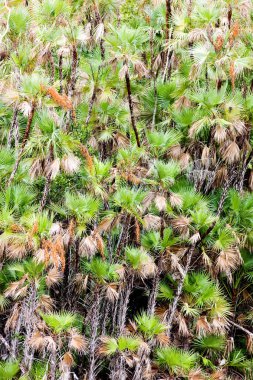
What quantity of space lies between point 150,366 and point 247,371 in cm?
198

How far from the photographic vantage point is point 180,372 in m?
7.42

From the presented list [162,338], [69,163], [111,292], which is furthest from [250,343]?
[69,163]

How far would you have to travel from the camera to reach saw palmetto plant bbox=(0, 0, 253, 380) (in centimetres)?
705

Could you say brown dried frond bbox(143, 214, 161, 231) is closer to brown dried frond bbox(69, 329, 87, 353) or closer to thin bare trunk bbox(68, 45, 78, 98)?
brown dried frond bbox(69, 329, 87, 353)

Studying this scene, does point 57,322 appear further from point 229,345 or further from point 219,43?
point 219,43

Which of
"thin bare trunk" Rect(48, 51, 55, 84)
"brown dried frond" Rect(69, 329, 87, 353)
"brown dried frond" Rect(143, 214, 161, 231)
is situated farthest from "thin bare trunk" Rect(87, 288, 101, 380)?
"thin bare trunk" Rect(48, 51, 55, 84)

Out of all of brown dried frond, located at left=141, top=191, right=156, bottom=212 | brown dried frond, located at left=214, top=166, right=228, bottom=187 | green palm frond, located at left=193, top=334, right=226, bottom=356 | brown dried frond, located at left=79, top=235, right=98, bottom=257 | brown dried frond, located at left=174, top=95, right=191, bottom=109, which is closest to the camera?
brown dried frond, located at left=79, top=235, right=98, bottom=257

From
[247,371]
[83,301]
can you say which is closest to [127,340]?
[83,301]

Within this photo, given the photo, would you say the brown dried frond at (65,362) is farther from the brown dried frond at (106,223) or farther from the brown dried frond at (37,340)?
the brown dried frond at (106,223)

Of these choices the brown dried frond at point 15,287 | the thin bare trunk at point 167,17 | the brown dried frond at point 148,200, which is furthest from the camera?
the thin bare trunk at point 167,17

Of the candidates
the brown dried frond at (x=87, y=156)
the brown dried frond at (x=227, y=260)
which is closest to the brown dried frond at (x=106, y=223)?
the brown dried frond at (x=87, y=156)

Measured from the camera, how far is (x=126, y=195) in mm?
7172

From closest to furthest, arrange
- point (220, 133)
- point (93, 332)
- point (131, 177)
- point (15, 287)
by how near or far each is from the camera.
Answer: point (15, 287), point (93, 332), point (131, 177), point (220, 133)

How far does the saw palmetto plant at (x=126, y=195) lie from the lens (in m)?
7.05
